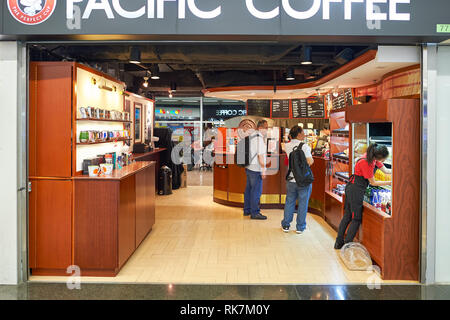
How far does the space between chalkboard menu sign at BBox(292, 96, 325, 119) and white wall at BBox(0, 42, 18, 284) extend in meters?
6.75

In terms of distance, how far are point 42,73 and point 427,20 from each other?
3591 millimetres

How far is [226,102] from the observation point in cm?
1839

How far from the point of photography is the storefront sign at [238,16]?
3338 millimetres

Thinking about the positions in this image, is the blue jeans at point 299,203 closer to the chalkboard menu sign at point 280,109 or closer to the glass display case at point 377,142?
the glass display case at point 377,142

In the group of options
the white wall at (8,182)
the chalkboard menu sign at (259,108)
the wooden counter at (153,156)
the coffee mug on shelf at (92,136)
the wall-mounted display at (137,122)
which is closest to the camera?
the white wall at (8,182)

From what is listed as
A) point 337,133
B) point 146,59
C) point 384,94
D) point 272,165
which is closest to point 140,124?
point 272,165

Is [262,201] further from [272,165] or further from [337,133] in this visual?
[337,133]

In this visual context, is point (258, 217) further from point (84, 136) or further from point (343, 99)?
point (84, 136)

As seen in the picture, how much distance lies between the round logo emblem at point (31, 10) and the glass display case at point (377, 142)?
11.3 feet

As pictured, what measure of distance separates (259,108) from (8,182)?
7.08 meters

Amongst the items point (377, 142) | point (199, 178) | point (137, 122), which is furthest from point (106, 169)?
point (199, 178)

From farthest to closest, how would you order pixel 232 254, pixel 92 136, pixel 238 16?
pixel 232 254 < pixel 92 136 < pixel 238 16

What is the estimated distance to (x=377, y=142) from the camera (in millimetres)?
4555

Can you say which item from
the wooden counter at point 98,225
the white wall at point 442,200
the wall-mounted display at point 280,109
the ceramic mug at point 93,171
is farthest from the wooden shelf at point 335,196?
the wall-mounted display at point 280,109
